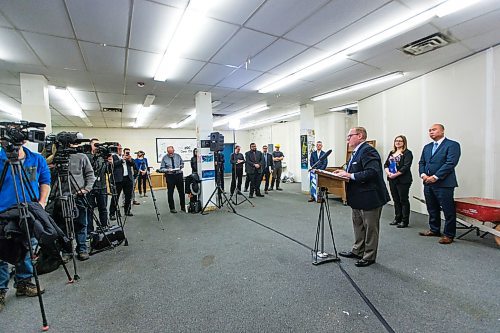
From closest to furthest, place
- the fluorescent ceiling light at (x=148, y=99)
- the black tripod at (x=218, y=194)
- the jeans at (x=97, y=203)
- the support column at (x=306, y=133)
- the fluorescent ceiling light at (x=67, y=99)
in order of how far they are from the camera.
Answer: the jeans at (x=97, y=203)
the fluorescent ceiling light at (x=67, y=99)
the black tripod at (x=218, y=194)
the fluorescent ceiling light at (x=148, y=99)
the support column at (x=306, y=133)

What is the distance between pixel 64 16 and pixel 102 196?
2265mm

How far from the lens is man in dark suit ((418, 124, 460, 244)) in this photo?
3101 millimetres

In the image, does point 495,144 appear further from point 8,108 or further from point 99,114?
point 8,108

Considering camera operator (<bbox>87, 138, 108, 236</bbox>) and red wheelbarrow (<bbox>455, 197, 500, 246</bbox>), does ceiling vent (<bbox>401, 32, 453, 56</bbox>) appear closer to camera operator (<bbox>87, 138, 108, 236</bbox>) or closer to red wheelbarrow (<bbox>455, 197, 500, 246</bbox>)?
red wheelbarrow (<bbox>455, 197, 500, 246</bbox>)

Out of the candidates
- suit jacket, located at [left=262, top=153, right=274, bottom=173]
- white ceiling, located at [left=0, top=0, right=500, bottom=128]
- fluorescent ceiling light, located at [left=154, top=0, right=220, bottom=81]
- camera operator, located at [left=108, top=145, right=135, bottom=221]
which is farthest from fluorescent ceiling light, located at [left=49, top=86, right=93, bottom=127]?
suit jacket, located at [left=262, top=153, right=274, bottom=173]

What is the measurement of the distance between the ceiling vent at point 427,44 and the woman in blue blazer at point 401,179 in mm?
1292

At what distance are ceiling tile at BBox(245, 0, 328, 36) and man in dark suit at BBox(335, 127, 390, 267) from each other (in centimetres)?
138

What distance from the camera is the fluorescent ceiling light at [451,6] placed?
2.35m

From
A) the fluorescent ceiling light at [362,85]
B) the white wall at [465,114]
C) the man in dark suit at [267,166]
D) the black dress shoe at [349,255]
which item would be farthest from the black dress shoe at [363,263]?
the man in dark suit at [267,166]

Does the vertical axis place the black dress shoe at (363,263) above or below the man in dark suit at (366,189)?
below

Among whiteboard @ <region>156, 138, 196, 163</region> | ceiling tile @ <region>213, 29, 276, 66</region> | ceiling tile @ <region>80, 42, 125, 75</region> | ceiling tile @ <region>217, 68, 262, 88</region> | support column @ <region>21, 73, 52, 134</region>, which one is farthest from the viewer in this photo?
whiteboard @ <region>156, 138, 196, 163</region>

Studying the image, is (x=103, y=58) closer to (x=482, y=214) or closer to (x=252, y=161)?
(x=252, y=161)

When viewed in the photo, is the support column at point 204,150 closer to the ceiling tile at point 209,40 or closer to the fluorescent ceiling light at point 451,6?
the ceiling tile at point 209,40

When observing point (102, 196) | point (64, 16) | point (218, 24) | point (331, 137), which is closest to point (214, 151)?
point (102, 196)
